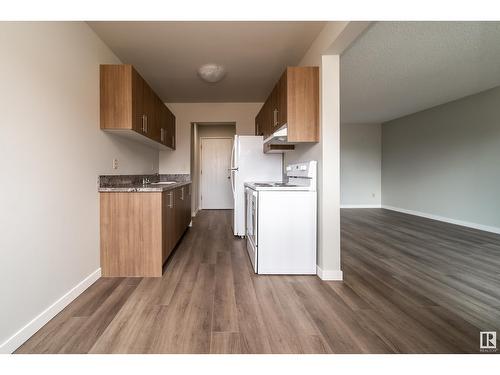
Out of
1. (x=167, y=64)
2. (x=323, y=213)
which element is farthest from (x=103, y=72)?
(x=323, y=213)

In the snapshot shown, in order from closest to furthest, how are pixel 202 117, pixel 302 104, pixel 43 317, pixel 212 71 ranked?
1. pixel 43 317
2. pixel 302 104
3. pixel 212 71
4. pixel 202 117

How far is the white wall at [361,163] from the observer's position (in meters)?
6.87

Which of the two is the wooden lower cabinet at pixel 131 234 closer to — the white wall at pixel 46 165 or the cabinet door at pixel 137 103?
the white wall at pixel 46 165

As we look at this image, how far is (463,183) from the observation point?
179 inches

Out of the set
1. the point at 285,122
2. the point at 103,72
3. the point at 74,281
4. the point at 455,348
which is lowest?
the point at 455,348

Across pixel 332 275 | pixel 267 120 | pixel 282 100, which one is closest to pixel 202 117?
pixel 267 120

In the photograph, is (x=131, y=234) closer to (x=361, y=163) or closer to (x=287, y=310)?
(x=287, y=310)

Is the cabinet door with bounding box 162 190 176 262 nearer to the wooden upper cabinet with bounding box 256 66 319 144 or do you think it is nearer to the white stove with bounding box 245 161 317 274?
the white stove with bounding box 245 161 317 274

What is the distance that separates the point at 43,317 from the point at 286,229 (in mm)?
1890

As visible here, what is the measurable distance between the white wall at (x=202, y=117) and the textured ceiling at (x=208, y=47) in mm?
849

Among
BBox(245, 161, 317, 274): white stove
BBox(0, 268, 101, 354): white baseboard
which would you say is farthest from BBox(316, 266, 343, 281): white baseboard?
BBox(0, 268, 101, 354): white baseboard

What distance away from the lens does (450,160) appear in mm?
4828

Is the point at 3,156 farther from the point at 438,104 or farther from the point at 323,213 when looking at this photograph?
the point at 438,104

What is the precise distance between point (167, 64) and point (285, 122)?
1.77 metres
